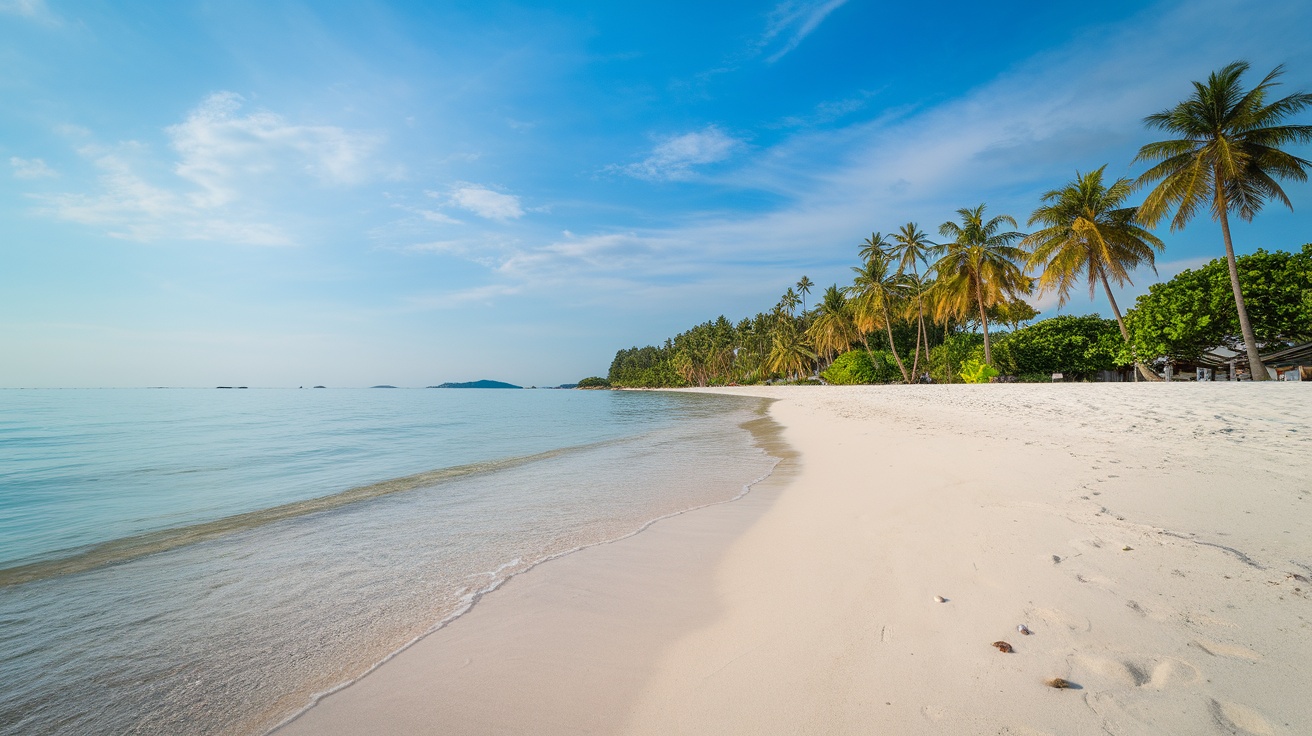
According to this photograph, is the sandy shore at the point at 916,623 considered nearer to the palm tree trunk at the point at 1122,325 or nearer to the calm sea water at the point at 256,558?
the calm sea water at the point at 256,558

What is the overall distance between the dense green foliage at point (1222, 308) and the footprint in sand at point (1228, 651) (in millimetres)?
25589

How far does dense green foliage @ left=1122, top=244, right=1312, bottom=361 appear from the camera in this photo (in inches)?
734

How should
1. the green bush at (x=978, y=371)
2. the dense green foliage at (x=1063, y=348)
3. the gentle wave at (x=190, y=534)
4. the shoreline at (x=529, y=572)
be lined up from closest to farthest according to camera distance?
1. the shoreline at (x=529, y=572)
2. the gentle wave at (x=190, y=534)
3. the green bush at (x=978, y=371)
4. the dense green foliage at (x=1063, y=348)

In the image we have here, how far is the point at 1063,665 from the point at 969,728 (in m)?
0.79

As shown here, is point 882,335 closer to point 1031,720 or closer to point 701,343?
point 701,343

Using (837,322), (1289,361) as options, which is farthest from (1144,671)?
(837,322)

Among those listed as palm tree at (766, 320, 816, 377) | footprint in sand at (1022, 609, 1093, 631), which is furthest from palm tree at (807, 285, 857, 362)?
footprint in sand at (1022, 609, 1093, 631)

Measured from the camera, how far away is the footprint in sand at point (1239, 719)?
197 cm

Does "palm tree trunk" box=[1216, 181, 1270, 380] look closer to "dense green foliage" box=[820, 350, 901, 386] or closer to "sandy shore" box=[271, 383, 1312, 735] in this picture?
"sandy shore" box=[271, 383, 1312, 735]

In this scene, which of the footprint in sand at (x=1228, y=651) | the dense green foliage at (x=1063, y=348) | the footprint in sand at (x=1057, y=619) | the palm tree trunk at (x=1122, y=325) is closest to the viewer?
the footprint in sand at (x=1228, y=651)

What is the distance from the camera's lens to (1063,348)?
103 feet

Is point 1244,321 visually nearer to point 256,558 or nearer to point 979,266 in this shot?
point 979,266

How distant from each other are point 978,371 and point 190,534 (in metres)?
35.7

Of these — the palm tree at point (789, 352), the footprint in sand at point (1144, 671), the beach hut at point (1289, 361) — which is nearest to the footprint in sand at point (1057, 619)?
the footprint in sand at point (1144, 671)
